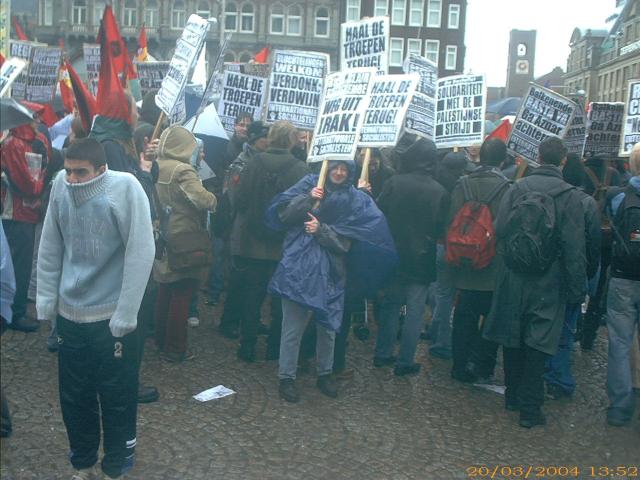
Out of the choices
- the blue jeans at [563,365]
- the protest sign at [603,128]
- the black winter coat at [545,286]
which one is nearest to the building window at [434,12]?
the protest sign at [603,128]

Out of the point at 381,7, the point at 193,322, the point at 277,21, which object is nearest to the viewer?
the point at 193,322

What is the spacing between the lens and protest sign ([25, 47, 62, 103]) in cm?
1020

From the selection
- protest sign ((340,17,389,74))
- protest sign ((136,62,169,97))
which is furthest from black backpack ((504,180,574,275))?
protest sign ((136,62,169,97))

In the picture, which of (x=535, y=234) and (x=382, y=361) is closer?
(x=535, y=234)

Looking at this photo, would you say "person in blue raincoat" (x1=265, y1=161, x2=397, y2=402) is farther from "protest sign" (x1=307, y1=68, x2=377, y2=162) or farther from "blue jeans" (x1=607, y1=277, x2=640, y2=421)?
"blue jeans" (x1=607, y1=277, x2=640, y2=421)

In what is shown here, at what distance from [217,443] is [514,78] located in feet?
279

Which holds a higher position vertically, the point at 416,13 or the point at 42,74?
the point at 416,13

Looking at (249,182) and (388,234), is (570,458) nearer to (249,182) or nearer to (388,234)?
(388,234)

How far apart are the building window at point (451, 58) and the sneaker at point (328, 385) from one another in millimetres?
56837

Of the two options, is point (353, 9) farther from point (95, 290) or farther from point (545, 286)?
point (95, 290)

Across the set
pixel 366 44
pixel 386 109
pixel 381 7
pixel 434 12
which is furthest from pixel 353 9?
pixel 386 109

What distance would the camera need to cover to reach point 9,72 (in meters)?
5.45

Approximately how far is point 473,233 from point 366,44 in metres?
2.53

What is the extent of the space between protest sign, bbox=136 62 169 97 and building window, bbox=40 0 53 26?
50661 millimetres
